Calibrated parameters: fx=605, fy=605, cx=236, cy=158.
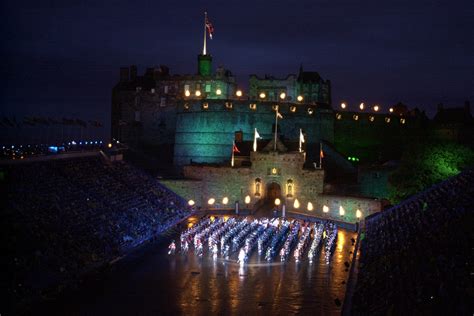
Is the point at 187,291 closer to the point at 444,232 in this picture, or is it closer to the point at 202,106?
the point at 444,232

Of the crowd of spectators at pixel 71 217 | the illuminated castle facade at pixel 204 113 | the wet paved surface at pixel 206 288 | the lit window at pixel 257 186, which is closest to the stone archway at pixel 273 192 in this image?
the lit window at pixel 257 186

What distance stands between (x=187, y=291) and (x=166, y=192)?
77.1 ft

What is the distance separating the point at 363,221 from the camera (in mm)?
44219

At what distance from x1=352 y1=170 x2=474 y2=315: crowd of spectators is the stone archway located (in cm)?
1569

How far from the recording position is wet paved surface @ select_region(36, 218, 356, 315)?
24.1 meters

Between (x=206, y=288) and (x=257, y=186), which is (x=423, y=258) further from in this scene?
(x=257, y=186)

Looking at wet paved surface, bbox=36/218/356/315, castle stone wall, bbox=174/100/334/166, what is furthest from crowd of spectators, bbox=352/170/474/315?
castle stone wall, bbox=174/100/334/166

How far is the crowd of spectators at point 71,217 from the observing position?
25734 millimetres

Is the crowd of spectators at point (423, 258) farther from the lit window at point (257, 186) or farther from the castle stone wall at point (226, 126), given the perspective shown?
the castle stone wall at point (226, 126)

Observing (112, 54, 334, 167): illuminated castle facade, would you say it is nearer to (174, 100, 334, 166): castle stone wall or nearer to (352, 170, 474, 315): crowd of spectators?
(174, 100, 334, 166): castle stone wall

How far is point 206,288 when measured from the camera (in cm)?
2730

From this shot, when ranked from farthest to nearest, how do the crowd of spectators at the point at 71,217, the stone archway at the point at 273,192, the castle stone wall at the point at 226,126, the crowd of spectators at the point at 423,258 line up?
the castle stone wall at the point at 226,126
the stone archway at the point at 273,192
the crowd of spectators at the point at 71,217
the crowd of spectators at the point at 423,258

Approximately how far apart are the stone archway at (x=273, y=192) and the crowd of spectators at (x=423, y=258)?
15.7 m

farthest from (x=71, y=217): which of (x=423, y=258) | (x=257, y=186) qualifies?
(x=257, y=186)
